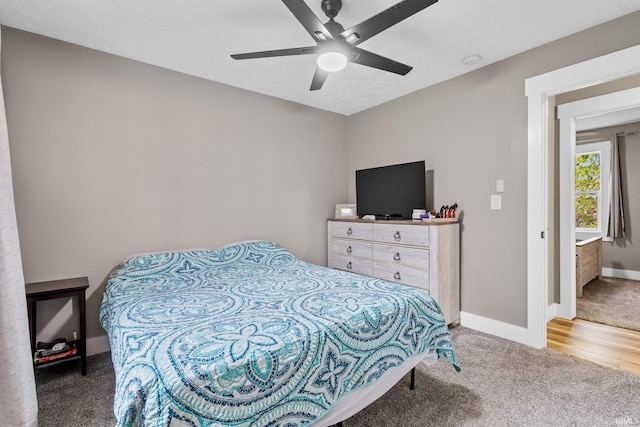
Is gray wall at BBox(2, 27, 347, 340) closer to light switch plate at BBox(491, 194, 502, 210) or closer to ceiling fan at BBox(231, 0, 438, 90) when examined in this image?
ceiling fan at BBox(231, 0, 438, 90)

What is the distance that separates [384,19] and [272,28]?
92 centimetres

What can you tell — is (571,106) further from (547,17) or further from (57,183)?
(57,183)

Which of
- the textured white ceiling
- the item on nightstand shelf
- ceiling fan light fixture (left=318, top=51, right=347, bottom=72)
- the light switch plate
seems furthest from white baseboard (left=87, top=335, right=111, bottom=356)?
the light switch plate

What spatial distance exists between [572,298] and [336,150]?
300 centimetres

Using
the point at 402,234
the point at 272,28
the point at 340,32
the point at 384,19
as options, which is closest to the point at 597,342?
the point at 402,234

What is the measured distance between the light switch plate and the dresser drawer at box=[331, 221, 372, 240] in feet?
3.84

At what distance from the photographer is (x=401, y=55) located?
259 cm

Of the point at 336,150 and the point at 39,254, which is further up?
the point at 336,150

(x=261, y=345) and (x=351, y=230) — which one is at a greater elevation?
(x=351, y=230)

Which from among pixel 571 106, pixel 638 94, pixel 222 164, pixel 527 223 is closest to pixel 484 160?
pixel 527 223

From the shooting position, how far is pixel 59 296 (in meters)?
2.13

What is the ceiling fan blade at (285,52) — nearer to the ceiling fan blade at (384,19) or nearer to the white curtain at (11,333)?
the ceiling fan blade at (384,19)

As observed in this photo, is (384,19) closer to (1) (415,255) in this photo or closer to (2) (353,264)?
(1) (415,255)

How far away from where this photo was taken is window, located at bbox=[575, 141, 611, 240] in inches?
196
